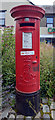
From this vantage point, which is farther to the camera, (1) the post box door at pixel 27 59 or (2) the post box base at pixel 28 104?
(2) the post box base at pixel 28 104

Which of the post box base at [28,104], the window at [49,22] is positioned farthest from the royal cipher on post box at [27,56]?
the window at [49,22]

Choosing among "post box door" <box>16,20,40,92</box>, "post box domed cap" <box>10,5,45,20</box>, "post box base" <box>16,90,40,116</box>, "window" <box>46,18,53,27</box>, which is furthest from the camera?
"window" <box>46,18,53,27</box>

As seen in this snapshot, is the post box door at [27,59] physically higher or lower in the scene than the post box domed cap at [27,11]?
lower

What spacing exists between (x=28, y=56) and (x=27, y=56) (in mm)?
23

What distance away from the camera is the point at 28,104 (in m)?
2.53

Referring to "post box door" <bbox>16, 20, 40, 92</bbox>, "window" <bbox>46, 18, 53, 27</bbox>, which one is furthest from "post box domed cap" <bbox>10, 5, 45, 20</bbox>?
"window" <bbox>46, 18, 53, 27</bbox>

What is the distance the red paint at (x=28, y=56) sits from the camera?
2.33 meters

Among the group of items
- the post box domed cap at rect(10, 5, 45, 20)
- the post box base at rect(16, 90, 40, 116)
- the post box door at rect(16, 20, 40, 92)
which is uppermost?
the post box domed cap at rect(10, 5, 45, 20)

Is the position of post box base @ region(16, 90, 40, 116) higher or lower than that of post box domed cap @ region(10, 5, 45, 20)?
lower

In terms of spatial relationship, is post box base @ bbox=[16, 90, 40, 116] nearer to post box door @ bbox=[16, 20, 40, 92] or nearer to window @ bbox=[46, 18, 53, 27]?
post box door @ bbox=[16, 20, 40, 92]

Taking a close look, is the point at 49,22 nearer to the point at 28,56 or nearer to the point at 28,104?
the point at 28,56

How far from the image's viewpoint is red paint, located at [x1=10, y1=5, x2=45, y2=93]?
233cm

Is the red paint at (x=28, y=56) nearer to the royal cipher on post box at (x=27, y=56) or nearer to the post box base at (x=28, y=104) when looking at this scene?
the royal cipher on post box at (x=27, y=56)

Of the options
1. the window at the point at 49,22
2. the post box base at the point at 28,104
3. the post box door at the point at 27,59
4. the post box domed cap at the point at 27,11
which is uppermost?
the window at the point at 49,22
